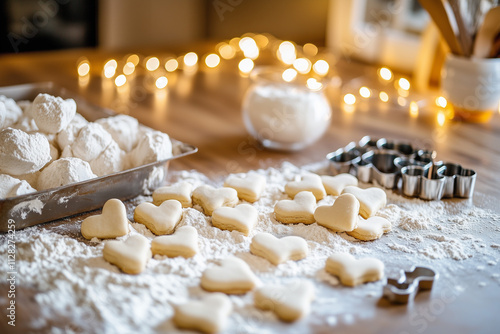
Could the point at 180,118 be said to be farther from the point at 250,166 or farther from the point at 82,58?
the point at 82,58

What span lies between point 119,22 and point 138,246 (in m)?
1.81

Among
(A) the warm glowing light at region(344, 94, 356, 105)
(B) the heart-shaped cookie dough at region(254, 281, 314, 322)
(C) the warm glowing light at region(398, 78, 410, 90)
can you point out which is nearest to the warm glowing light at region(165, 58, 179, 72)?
(A) the warm glowing light at region(344, 94, 356, 105)

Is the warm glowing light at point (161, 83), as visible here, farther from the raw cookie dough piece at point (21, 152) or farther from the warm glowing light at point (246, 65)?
the raw cookie dough piece at point (21, 152)

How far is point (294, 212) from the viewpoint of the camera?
0.96 metres

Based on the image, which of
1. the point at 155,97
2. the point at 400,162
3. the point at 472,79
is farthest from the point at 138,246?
the point at 472,79

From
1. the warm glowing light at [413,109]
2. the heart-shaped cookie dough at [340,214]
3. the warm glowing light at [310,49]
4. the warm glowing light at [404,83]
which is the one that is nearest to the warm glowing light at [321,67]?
the warm glowing light at [310,49]

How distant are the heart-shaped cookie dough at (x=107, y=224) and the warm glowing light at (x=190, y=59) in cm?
107

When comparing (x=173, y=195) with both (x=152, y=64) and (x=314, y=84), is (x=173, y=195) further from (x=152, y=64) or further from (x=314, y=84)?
(x=152, y=64)

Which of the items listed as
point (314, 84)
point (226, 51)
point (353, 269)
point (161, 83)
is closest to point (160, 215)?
point (353, 269)

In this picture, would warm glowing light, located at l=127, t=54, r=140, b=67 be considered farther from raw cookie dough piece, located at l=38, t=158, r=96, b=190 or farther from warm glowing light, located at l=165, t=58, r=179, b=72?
raw cookie dough piece, located at l=38, t=158, r=96, b=190

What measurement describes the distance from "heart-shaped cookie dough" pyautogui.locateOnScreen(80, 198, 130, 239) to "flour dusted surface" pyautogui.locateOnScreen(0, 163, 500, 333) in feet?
0.06

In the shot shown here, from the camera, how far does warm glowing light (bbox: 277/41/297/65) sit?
1978 millimetres

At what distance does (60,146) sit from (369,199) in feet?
1.82

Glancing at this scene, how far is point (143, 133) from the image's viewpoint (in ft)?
3.57
